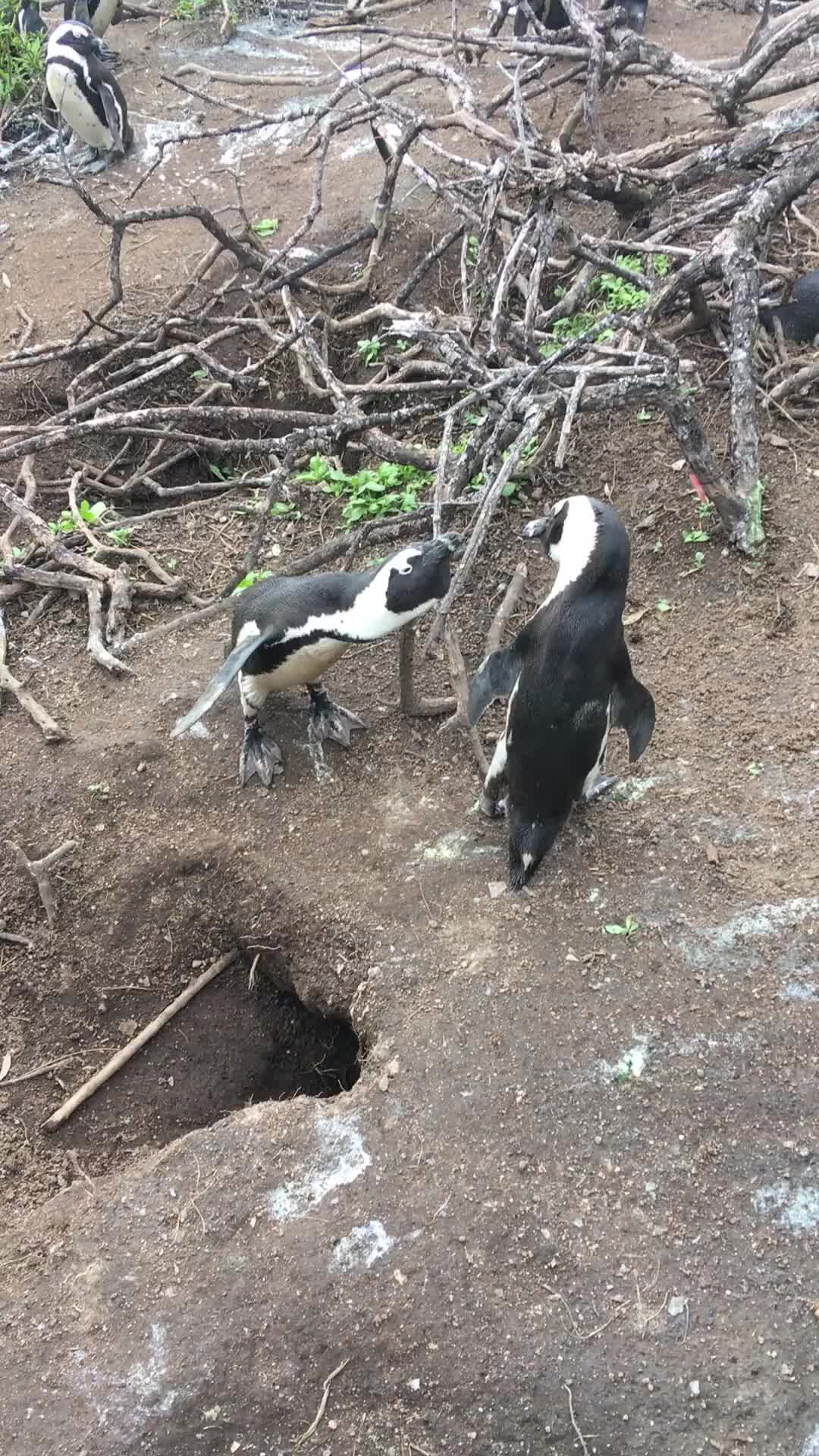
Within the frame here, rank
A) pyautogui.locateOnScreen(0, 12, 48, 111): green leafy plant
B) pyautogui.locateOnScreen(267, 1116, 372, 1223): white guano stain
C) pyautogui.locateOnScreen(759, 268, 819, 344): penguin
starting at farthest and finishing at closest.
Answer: pyautogui.locateOnScreen(0, 12, 48, 111): green leafy plant
pyautogui.locateOnScreen(759, 268, 819, 344): penguin
pyautogui.locateOnScreen(267, 1116, 372, 1223): white guano stain

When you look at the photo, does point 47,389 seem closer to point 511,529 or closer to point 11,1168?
point 511,529

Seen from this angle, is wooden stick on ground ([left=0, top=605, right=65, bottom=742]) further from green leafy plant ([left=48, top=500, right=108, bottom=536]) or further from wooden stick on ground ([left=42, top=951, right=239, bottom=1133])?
wooden stick on ground ([left=42, top=951, right=239, bottom=1133])

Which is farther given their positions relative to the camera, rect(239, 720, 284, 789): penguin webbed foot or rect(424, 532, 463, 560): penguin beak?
rect(239, 720, 284, 789): penguin webbed foot

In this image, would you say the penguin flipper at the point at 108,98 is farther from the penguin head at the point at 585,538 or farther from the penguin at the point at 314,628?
the penguin head at the point at 585,538

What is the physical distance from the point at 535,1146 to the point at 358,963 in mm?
741

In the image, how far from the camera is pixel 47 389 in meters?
5.54

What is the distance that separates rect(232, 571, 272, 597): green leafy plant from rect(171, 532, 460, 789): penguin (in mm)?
223

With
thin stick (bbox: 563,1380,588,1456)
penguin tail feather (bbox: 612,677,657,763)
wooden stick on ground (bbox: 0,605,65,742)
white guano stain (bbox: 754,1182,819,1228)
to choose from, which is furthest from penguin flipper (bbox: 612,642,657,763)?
wooden stick on ground (bbox: 0,605,65,742)

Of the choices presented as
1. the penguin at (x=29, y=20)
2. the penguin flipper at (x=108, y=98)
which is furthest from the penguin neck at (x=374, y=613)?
the penguin at (x=29, y=20)

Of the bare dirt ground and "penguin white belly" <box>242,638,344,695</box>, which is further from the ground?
"penguin white belly" <box>242,638,344,695</box>

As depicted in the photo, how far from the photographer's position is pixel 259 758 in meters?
3.49

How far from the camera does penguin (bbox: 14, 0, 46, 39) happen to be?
29.0 ft

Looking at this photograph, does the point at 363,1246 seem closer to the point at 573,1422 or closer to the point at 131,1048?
Result: the point at 573,1422

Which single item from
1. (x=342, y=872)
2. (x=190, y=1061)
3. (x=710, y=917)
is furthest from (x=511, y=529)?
(x=190, y=1061)
